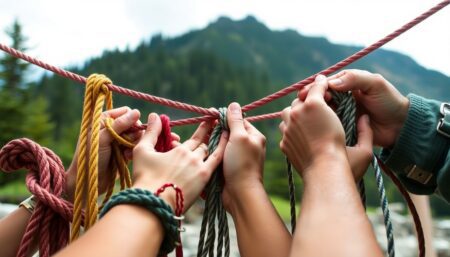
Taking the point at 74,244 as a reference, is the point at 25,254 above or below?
below

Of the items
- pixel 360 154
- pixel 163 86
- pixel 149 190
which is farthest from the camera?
pixel 163 86

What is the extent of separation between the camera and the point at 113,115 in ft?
3.81

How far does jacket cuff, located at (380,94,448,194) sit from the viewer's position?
1056 millimetres

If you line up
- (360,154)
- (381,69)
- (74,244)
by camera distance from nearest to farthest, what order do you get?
(74,244) < (360,154) < (381,69)

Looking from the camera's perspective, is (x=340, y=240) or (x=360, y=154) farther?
(x=360, y=154)

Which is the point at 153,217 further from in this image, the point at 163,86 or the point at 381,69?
the point at 381,69

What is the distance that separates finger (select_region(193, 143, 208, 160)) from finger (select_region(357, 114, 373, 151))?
373 millimetres

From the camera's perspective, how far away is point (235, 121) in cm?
112

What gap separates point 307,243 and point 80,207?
556 mm

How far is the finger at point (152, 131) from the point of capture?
3.33 ft

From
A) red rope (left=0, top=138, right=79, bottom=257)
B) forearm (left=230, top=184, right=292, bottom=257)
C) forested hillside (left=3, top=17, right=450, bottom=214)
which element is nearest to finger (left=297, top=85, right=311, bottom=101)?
forearm (left=230, top=184, right=292, bottom=257)

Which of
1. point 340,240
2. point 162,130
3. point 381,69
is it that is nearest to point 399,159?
point 340,240

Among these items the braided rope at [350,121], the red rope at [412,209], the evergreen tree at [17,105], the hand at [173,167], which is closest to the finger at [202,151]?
the hand at [173,167]

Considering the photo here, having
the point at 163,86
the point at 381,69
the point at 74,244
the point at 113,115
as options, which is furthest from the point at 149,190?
the point at 381,69
